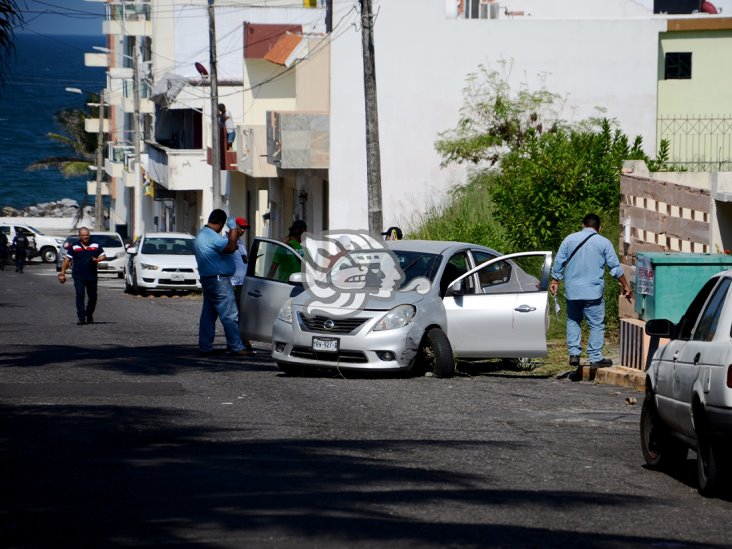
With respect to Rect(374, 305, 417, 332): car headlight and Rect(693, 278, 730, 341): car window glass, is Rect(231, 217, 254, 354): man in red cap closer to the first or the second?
Rect(374, 305, 417, 332): car headlight

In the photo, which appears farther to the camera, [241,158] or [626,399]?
[241,158]

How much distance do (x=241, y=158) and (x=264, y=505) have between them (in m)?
41.7

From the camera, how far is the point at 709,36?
37750 mm

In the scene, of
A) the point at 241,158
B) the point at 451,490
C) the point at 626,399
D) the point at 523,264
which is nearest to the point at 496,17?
the point at 241,158

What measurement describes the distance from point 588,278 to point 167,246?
2389 cm

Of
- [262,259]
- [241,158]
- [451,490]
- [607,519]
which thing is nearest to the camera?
[607,519]

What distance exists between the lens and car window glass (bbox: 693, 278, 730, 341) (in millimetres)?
8797

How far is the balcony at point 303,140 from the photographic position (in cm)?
3897

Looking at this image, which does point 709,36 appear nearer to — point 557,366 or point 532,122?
point 532,122

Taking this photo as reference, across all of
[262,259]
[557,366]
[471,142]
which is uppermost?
[471,142]

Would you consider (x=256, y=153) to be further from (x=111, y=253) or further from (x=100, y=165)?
(x=100, y=165)

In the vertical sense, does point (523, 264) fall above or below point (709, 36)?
below

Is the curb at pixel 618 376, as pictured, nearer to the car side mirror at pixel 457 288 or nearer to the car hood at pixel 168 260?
the car side mirror at pixel 457 288

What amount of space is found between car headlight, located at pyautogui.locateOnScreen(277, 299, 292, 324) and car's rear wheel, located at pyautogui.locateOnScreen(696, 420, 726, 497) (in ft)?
25.8
